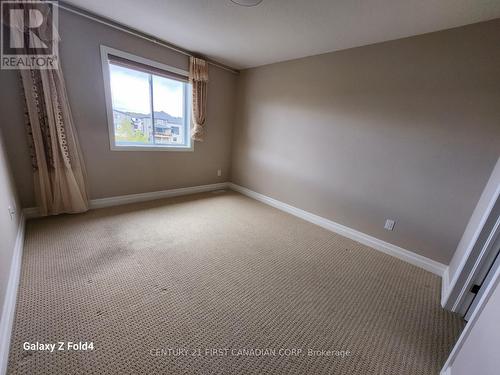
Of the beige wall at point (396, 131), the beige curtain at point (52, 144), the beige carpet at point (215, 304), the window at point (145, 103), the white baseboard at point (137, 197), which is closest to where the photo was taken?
the beige carpet at point (215, 304)

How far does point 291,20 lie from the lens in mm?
1827

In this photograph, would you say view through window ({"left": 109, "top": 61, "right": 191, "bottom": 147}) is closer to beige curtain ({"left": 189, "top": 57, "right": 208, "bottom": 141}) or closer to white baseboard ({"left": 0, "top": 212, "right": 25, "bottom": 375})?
beige curtain ({"left": 189, "top": 57, "right": 208, "bottom": 141})

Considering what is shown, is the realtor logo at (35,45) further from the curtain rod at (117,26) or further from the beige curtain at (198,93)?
the beige curtain at (198,93)

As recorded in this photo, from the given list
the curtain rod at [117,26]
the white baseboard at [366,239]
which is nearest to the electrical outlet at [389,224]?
the white baseboard at [366,239]

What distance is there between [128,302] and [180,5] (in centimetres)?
243

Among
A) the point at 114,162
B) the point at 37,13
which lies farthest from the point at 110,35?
the point at 114,162

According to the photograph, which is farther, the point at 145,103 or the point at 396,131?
the point at 145,103

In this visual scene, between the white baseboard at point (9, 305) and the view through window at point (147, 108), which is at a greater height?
the view through window at point (147, 108)

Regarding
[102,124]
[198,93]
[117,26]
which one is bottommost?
[102,124]

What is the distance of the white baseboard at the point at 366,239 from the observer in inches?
77.3

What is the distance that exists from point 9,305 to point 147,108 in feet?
8.02

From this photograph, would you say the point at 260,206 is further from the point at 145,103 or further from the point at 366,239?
the point at 145,103

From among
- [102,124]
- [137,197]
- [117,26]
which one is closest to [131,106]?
[102,124]

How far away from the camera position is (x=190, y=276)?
1.60 meters
